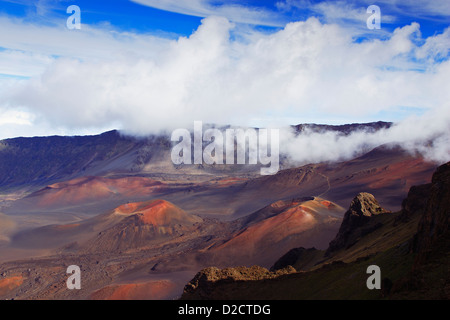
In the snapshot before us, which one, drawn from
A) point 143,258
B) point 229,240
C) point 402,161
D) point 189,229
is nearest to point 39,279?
point 143,258

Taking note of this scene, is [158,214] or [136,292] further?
[158,214]

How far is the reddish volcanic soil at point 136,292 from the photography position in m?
56.2

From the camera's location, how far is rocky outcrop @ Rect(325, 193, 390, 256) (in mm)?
45094

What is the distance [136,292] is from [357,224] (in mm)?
31478

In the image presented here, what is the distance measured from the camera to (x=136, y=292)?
57750 mm

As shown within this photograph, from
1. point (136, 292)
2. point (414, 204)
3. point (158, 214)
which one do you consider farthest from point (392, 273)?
point (158, 214)

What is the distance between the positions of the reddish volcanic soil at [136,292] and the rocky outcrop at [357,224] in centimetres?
2458

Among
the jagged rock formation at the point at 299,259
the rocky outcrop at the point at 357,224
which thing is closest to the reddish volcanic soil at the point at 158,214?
the jagged rock formation at the point at 299,259

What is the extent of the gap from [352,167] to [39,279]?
113674 millimetres

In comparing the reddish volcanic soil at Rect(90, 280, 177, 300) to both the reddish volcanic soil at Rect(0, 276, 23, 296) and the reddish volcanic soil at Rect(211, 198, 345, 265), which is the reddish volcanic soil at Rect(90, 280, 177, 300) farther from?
the reddish volcanic soil at Rect(0, 276, 23, 296)

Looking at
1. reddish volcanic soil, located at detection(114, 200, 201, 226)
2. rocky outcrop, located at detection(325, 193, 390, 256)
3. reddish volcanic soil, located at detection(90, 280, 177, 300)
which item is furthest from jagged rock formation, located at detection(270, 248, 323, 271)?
reddish volcanic soil, located at detection(114, 200, 201, 226)

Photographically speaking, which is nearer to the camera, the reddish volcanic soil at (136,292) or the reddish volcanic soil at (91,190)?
the reddish volcanic soil at (136,292)

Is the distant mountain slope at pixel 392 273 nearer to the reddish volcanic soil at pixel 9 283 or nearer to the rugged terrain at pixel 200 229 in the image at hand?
the rugged terrain at pixel 200 229

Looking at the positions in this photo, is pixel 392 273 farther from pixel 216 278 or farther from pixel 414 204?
pixel 414 204
